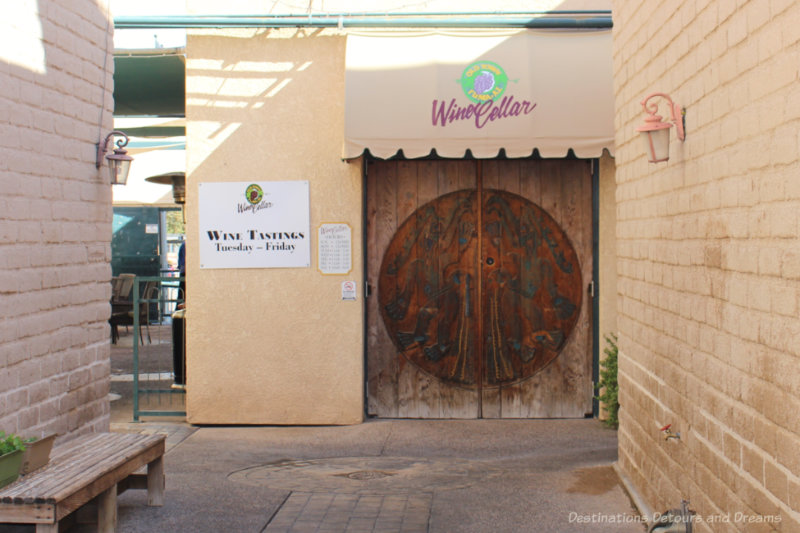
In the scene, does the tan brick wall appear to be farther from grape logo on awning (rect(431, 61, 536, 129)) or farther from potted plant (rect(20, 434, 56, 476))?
grape logo on awning (rect(431, 61, 536, 129))

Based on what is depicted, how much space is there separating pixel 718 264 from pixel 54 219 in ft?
13.2

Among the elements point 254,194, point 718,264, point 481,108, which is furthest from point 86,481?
point 481,108

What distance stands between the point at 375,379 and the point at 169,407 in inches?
89.7

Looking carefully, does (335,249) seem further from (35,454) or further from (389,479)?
(35,454)

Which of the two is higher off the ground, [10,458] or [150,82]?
[150,82]

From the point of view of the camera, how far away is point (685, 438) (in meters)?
4.84

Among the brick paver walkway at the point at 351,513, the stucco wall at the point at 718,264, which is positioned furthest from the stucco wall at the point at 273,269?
the stucco wall at the point at 718,264

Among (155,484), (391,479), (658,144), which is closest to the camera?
(658,144)

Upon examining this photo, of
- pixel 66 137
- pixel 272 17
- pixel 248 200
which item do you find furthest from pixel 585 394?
pixel 66 137

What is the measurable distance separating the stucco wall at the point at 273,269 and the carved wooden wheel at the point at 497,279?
773 mm

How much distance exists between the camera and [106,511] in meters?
5.34

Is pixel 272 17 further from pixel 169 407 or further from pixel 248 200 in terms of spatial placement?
pixel 169 407

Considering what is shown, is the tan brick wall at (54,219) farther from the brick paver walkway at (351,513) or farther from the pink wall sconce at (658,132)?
the pink wall sconce at (658,132)

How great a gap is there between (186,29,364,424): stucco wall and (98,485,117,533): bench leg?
340cm
